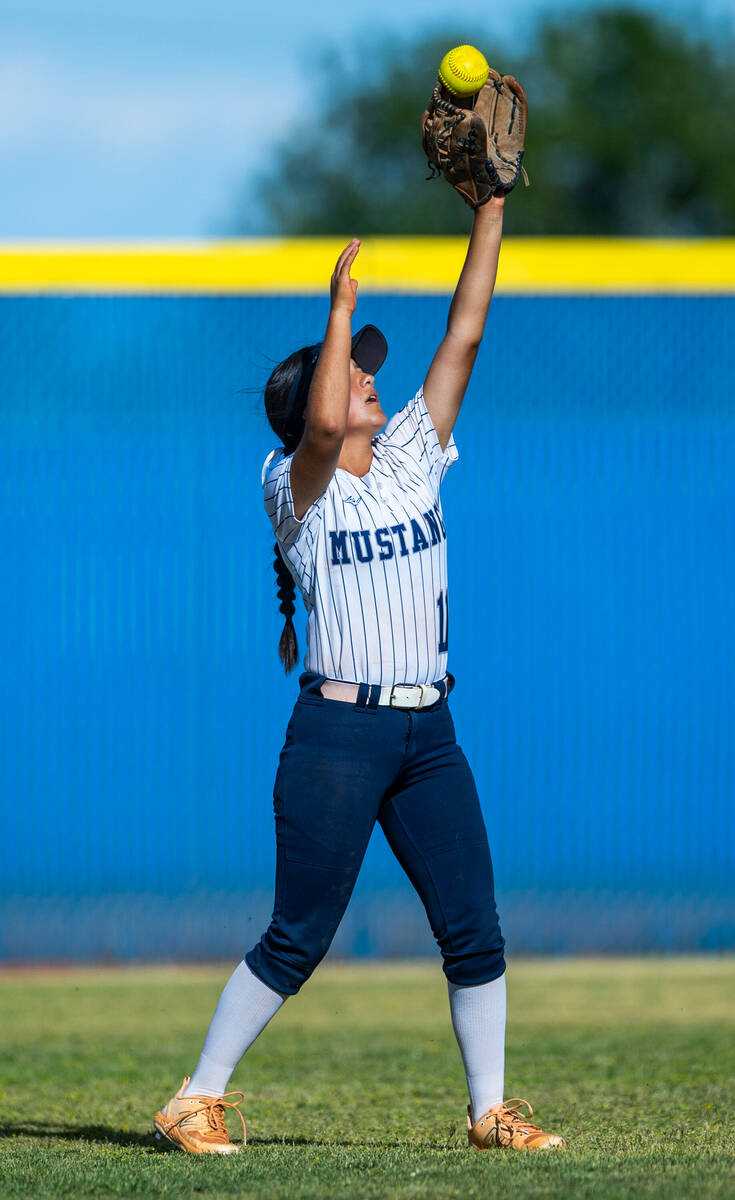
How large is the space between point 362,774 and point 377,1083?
6.82ft

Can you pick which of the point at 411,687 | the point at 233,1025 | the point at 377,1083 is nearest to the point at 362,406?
the point at 411,687

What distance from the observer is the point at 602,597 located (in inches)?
328

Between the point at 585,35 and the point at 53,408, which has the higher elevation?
the point at 585,35

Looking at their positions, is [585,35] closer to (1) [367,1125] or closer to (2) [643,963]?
(2) [643,963]

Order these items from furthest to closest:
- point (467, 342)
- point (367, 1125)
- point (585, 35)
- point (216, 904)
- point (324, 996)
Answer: point (585, 35) → point (216, 904) → point (324, 996) → point (367, 1125) → point (467, 342)

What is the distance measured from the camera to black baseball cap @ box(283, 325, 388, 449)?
13.3 ft

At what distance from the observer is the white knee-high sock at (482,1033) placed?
12.9 ft

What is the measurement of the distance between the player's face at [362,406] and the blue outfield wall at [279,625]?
4.18 metres

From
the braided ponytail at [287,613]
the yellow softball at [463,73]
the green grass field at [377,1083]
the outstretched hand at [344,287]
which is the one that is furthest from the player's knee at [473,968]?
the yellow softball at [463,73]

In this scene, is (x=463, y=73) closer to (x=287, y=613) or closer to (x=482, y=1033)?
(x=287, y=613)

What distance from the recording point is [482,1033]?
3943mm

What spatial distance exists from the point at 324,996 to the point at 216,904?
932 millimetres

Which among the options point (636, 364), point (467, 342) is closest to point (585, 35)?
point (636, 364)

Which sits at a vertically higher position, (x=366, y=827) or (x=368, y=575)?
(x=368, y=575)
